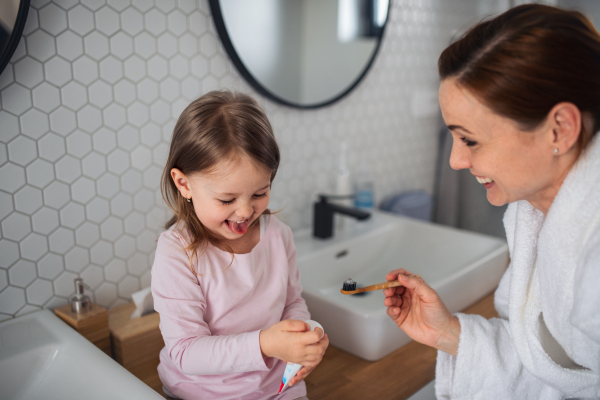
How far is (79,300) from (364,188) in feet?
3.52

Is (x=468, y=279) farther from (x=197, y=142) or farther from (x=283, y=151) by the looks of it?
(x=197, y=142)

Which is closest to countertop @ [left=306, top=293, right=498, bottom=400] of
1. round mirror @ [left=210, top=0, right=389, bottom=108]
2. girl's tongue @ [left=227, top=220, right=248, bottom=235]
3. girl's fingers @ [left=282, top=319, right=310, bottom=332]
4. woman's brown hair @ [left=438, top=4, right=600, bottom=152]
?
girl's fingers @ [left=282, top=319, right=310, bottom=332]

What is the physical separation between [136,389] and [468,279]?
91 cm

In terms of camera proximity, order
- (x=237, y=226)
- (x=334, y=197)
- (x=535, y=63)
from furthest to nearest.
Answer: (x=334, y=197)
(x=237, y=226)
(x=535, y=63)

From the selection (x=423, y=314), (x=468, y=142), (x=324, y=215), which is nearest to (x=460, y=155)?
(x=468, y=142)

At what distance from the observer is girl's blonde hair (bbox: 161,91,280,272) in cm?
83

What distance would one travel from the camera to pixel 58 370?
894mm

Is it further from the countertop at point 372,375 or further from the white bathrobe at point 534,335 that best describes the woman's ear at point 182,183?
the white bathrobe at point 534,335

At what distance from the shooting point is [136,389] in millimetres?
793

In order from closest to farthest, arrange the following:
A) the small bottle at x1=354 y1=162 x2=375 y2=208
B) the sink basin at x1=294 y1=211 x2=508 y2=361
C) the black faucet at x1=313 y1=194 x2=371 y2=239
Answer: the sink basin at x1=294 y1=211 x2=508 y2=361 < the black faucet at x1=313 y1=194 x2=371 y2=239 < the small bottle at x1=354 y1=162 x2=375 y2=208

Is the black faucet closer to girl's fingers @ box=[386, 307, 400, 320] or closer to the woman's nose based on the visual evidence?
girl's fingers @ box=[386, 307, 400, 320]

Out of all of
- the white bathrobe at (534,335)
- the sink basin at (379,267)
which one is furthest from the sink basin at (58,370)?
the white bathrobe at (534,335)

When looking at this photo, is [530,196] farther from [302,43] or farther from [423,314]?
[302,43]

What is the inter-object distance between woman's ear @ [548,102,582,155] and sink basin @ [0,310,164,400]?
75 cm
